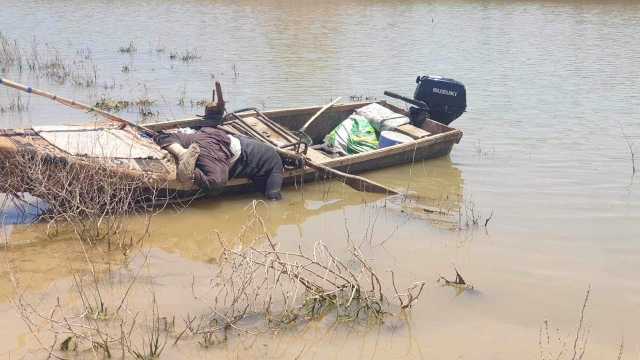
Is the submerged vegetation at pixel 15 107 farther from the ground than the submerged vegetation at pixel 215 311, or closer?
farther from the ground

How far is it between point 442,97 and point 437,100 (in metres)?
0.07

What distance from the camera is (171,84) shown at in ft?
42.6

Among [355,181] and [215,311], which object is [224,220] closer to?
[355,181]

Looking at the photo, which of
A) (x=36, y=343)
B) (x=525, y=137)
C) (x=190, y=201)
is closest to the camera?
(x=36, y=343)

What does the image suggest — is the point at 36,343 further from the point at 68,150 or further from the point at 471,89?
the point at 471,89

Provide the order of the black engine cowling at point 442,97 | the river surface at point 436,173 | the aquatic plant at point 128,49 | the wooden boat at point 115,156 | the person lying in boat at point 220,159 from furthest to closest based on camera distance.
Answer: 1. the aquatic plant at point 128,49
2. the black engine cowling at point 442,97
3. the person lying in boat at point 220,159
4. the wooden boat at point 115,156
5. the river surface at point 436,173

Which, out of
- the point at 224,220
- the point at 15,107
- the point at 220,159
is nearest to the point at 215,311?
the point at 224,220

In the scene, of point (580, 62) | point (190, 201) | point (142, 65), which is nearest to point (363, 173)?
point (190, 201)

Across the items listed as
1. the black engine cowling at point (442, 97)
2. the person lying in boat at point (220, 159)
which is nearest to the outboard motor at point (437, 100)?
the black engine cowling at point (442, 97)

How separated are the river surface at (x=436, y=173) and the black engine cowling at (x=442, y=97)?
1.90 feet

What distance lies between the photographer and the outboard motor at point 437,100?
887 centimetres

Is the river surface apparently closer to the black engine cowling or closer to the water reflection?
the water reflection

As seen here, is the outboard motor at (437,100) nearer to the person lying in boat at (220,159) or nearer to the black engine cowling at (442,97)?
the black engine cowling at (442,97)

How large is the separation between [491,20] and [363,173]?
16460mm
